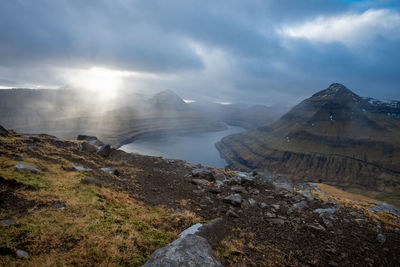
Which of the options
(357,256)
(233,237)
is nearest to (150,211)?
(233,237)

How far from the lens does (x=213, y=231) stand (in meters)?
10.8

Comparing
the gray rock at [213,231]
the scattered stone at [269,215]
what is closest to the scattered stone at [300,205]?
the scattered stone at [269,215]

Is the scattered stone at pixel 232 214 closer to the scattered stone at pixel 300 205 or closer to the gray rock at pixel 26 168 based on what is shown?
the scattered stone at pixel 300 205

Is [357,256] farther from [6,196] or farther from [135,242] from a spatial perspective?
[6,196]

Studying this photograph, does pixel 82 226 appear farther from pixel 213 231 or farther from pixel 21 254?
pixel 213 231

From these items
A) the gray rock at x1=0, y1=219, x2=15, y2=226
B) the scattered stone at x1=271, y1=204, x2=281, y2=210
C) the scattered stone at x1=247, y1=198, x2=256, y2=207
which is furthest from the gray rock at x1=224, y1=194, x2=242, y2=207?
the gray rock at x1=0, y1=219, x2=15, y2=226

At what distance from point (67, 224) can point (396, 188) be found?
9655 inches

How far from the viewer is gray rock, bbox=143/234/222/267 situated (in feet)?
21.5

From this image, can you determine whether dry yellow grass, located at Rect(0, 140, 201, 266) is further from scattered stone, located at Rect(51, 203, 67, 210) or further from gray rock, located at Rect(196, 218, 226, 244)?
gray rock, located at Rect(196, 218, 226, 244)

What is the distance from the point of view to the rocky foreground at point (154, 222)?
7.72 metres

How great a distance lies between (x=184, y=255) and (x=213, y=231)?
4335mm

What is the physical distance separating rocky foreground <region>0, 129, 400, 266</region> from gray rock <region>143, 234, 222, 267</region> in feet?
0.21

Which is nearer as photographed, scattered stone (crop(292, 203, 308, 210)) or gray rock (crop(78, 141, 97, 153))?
scattered stone (crop(292, 203, 308, 210))

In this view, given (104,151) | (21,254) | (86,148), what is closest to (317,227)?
(21,254)
